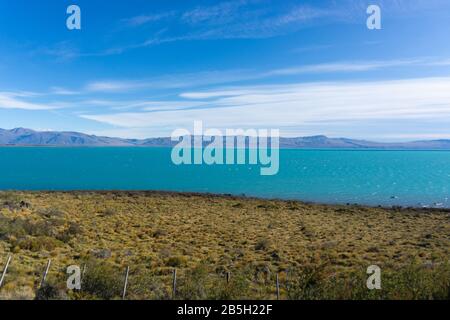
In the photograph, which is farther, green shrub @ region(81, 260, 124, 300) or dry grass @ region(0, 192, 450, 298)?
dry grass @ region(0, 192, 450, 298)

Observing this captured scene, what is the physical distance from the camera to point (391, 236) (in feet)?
97.3

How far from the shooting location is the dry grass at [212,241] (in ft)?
60.3

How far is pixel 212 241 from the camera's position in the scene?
26781mm

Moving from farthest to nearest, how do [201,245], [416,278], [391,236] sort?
[391,236], [201,245], [416,278]

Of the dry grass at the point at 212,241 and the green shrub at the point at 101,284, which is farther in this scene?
the dry grass at the point at 212,241

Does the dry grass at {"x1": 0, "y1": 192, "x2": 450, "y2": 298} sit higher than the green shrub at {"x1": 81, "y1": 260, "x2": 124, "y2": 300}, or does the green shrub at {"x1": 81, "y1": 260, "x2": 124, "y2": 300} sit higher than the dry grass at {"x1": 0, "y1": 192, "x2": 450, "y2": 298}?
the green shrub at {"x1": 81, "y1": 260, "x2": 124, "y2": 300}

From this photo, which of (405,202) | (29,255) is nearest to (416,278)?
(29,255)

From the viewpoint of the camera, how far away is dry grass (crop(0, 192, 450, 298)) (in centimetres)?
1838

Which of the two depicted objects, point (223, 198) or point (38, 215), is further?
point (223, 198)

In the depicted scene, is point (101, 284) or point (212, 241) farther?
point (212, 241)

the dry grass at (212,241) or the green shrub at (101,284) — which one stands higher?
the green shrub at (101,284)
